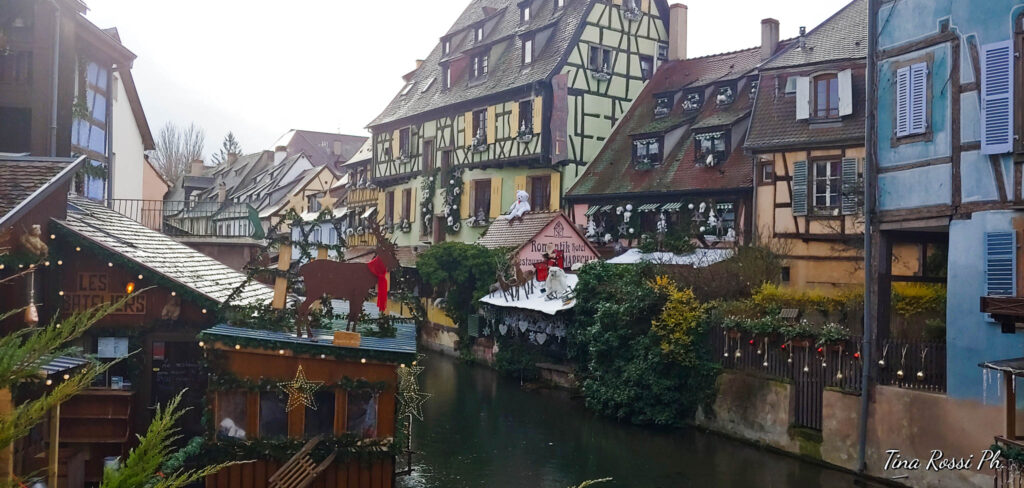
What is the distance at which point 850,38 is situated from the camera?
22.1 meters

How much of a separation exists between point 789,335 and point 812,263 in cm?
648

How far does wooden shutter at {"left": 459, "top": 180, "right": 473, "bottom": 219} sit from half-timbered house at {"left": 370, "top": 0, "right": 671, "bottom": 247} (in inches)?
1.6

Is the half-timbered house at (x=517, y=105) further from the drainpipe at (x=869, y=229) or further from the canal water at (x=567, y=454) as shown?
the drainpipe at (x=869, y=229)

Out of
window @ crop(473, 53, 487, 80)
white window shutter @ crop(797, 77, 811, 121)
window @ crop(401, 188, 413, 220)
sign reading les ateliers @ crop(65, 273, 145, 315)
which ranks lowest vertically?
sign reading les ateliers @ crop(65, 273, 145, 315)

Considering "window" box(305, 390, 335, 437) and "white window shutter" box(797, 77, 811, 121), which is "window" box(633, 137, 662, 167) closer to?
"white window shutter" box(797, 77, 811, 121)

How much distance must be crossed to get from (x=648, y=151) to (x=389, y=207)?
1605cm

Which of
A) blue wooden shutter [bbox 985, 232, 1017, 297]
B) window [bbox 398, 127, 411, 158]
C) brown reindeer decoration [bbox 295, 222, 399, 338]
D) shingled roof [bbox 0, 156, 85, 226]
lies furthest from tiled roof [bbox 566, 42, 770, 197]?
shingled roof [bbox 0, 156, 85, 226]

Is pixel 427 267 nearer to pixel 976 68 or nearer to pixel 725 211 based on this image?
pixel 725 211

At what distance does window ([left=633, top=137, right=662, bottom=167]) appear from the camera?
2719 centimetres

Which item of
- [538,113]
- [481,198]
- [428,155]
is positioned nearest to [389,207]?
[428,155]

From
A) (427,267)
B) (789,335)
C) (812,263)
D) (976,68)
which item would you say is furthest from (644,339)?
(427,267)

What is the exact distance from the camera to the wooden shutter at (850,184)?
1978 cm

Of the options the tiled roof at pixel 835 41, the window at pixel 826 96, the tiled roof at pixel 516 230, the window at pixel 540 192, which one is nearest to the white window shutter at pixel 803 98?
the window at pixel 826 96

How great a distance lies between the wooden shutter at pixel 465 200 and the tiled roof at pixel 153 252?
17.8m
